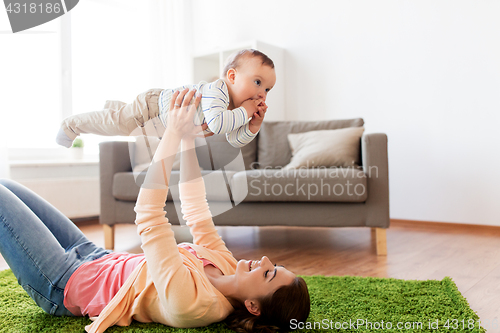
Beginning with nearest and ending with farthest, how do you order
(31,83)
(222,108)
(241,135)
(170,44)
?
1. (222,108)
2. (241,135)
3. (31,83)
4. (170,44)

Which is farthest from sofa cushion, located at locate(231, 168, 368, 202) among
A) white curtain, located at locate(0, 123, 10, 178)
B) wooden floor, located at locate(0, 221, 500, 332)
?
white curtain, located at locate(0, 123, 10, 178)

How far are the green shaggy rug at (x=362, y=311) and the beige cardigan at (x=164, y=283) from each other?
0.27ft

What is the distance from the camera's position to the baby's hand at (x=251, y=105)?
1.22 meters

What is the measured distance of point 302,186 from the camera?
7.77 ft

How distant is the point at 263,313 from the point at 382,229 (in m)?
1.44

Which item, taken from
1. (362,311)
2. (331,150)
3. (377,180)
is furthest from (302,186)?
(362,311)

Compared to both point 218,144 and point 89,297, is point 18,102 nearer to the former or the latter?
point 218,144

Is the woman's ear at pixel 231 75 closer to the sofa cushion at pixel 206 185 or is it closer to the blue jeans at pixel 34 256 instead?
the blue jeans at pixel 34 256

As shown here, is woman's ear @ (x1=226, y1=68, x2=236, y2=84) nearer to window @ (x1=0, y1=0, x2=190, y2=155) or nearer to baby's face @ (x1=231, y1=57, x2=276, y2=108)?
baby's face @ (x1=231, y1=57, x2=276, y2=108)

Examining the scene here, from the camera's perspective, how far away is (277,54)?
13.3 feet

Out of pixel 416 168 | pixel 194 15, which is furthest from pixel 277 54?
pixel 416 168

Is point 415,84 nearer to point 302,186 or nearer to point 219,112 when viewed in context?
point 302,186

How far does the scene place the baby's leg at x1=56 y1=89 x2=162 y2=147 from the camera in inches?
50.4

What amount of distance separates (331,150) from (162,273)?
1989 mm
